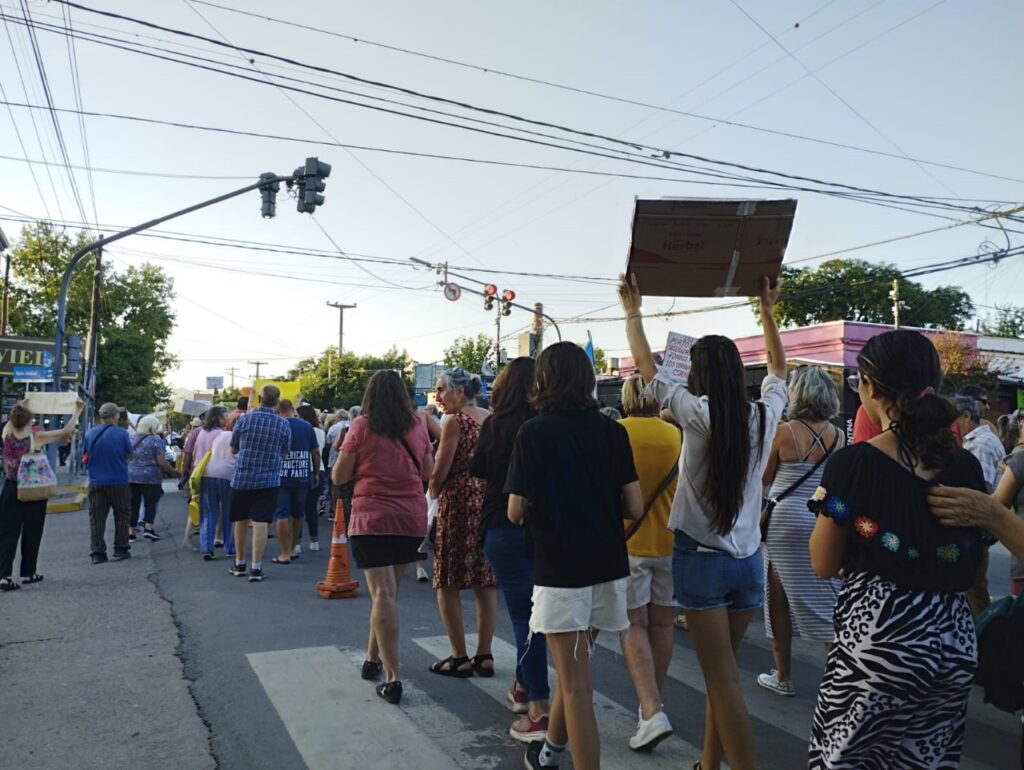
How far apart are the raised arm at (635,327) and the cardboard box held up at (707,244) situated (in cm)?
8

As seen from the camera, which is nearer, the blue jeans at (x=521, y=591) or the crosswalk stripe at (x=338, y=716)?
the crosswalk stripe at (x=338, y=716)

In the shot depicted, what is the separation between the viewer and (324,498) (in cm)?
1472

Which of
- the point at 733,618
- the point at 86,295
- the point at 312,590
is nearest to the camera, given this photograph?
the point at 733,618

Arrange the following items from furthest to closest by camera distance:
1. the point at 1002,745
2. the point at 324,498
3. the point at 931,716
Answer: the point at 324,498
the point at 1002,745
the point at 931,716

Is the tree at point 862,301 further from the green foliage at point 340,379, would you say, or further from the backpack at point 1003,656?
the backpack at point 1003,656

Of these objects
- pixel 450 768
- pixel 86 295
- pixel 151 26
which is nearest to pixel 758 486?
pixel 450 768

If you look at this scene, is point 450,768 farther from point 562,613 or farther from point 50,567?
point 50,567

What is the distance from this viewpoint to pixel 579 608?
10.9 feet

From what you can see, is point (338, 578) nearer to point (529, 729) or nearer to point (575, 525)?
point (529, 729)

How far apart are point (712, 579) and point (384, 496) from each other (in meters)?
2.32

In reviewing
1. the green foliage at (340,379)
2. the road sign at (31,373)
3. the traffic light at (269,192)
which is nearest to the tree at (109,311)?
the green foliage at (340,379)

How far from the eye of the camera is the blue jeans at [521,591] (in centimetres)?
423

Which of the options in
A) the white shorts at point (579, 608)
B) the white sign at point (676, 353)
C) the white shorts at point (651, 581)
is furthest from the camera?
the white sign at point (676, 353)

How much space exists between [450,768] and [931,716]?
224cm
